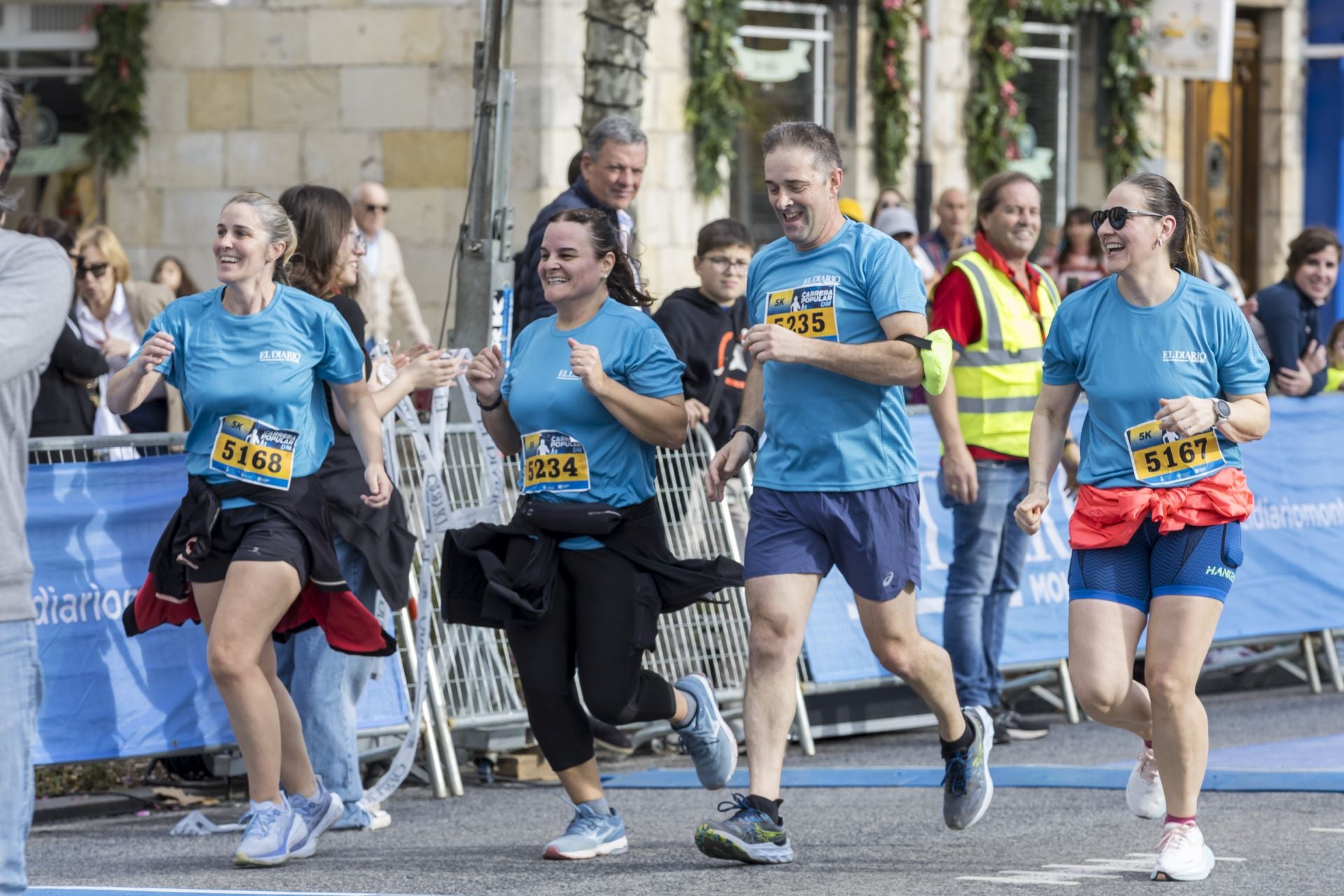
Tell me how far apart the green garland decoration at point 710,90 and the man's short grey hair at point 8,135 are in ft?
36.9

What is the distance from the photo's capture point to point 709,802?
24.5ft

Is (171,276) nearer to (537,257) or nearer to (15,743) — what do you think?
(537,257)

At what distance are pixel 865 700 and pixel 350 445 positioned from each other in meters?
2.92

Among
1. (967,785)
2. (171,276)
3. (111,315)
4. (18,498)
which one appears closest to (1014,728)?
(967,785)

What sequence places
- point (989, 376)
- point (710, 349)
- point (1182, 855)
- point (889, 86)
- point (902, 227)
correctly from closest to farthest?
point (1182, 855) → point (989, 376) → point (710, 349) → point (902, 227) → point (889, 86)

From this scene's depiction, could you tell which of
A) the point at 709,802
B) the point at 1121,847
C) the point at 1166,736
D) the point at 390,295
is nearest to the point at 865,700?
the point at 709,802

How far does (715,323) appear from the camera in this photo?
351 inches

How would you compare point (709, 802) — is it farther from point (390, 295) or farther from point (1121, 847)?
point (390, 295)

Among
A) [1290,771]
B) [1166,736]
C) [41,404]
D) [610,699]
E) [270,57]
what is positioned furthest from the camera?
[270,57]

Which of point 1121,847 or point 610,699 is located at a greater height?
point 610,699

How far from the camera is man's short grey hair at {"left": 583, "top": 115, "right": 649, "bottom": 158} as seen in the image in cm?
852

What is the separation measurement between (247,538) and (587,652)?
1.01 metres

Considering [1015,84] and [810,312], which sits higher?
[1015,84]

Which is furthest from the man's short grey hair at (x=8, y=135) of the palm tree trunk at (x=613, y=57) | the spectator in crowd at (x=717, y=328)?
the palm tree trunk at (x=613, y=57)
